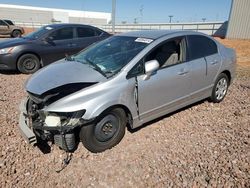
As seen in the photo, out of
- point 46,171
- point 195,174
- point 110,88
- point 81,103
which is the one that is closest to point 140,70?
point 110,88

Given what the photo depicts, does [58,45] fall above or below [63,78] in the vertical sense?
below

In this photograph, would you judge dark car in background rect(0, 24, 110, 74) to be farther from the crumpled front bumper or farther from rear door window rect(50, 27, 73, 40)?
the crumpled front bumper

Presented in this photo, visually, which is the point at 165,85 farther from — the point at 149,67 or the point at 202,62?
the point at 202,62

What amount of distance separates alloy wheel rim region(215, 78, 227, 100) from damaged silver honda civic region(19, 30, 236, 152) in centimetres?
45

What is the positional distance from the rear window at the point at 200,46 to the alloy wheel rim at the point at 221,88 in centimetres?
70

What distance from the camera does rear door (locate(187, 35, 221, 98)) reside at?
4387mm

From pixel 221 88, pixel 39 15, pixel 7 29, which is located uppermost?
pixel 221 88

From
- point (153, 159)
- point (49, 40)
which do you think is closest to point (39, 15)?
point (49, 40)

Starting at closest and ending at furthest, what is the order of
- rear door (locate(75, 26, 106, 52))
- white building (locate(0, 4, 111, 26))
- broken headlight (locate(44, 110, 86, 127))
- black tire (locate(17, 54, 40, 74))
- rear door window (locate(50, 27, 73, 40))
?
1. broken headlight (locate(44, 110, 86, 127))
2. black tire (locate(17, 54, 40, 74))
3. rear door window (locate(50, 27, 73, 40))
4. rear door (locate(75, 26, 106, 52))
5. white building (locate(0, 4, 111, 26))

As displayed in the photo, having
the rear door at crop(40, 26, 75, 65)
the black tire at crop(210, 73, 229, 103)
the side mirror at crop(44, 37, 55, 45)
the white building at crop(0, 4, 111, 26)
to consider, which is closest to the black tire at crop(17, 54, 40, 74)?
the rear door at crop(40, 26, 75, 65)

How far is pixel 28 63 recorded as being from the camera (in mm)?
7605

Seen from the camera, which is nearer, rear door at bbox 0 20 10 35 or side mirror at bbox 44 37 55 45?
side mirror at bbox 44 37 55 45

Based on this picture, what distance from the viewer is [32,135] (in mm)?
3117

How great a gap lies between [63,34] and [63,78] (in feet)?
16.8
